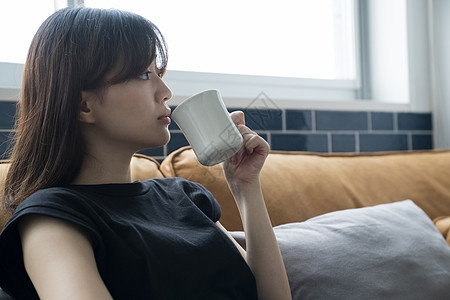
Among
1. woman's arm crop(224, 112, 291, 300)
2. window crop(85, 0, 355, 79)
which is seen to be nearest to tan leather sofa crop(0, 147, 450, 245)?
woman's arm crop(224, 112, 291, 300)

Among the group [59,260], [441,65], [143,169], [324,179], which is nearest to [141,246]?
[59,260]

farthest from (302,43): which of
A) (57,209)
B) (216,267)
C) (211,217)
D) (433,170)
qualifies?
(57,209)

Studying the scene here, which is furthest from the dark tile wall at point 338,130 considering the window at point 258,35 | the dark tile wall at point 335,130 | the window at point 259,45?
the window at point 258,35

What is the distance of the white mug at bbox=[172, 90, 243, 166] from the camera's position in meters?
0.88

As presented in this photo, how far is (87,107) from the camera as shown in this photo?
924 millimetres

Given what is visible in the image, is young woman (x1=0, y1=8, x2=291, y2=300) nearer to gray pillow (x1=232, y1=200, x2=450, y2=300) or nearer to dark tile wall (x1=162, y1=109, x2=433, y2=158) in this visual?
gray pillow (x1=232, y1=200, x2=450, y2=300)

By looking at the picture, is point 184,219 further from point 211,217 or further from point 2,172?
point 2,172

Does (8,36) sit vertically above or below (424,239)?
above

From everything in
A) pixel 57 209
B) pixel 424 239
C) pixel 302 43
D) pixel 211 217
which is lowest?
pixel 424 239

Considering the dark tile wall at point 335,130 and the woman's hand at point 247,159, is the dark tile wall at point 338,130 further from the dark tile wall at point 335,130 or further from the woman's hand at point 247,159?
the woman's hand at point 247,159

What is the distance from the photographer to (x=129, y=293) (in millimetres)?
832

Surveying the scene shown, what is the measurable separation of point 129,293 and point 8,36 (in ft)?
3.79

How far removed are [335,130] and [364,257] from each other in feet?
3.34

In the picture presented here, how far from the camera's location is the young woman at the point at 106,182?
31.9 inches
